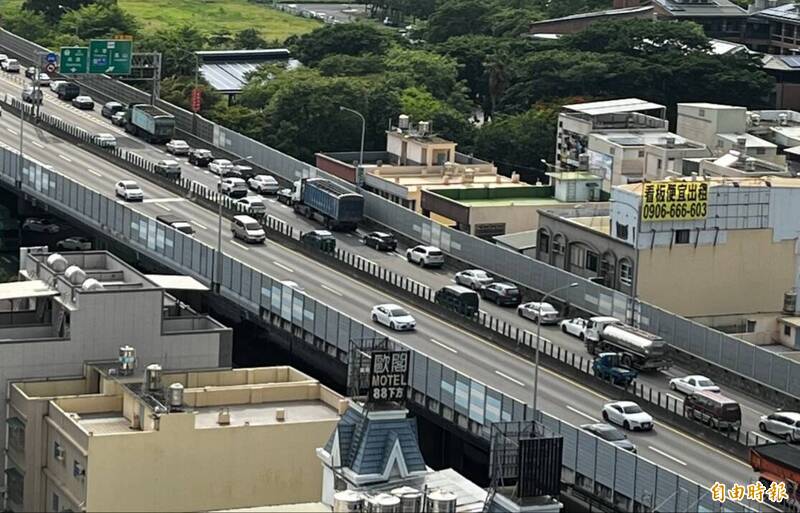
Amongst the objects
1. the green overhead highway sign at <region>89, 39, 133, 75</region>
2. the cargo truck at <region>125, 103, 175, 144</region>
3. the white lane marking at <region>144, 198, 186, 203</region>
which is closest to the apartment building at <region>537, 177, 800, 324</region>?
the white lane marking at <region>144, 198, 186, 203</region>

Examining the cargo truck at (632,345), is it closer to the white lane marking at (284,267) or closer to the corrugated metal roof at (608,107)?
the white lane marking at (284,267)

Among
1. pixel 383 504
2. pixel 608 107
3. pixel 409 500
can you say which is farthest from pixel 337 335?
pixel 608 107

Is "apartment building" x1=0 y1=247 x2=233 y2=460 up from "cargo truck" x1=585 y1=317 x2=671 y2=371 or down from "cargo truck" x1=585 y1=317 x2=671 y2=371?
up

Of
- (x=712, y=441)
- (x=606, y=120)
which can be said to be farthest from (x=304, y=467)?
(x=606, y=120)

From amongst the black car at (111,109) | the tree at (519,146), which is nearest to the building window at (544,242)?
the tree at (519,146)

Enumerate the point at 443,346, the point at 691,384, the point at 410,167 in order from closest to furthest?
the point at 691,384
the point at 443,346
the point at 410,167

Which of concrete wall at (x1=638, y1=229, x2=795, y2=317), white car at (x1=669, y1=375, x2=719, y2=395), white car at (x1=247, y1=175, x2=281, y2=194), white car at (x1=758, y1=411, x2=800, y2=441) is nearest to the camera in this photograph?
white car at (x1=758, y1=411, x2=800, y2=441)

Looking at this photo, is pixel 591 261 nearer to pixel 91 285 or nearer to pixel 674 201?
pixel 674 201

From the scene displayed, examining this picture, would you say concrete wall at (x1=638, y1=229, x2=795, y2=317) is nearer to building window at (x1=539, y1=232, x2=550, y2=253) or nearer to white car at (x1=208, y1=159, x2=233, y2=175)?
building window at (x1=539, y1=232, x2=550, y2=253)
